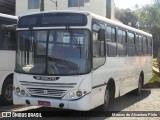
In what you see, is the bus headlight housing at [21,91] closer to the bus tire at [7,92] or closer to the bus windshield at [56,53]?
the bus windshield at [56,53]

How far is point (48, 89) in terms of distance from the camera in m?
9.92

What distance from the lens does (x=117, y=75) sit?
12391 millimetres

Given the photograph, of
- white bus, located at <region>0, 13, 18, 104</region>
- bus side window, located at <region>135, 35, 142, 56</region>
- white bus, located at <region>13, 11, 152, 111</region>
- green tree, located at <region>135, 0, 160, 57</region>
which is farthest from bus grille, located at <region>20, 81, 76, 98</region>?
green tree, located at <region>135, 0, 160, 57</region>

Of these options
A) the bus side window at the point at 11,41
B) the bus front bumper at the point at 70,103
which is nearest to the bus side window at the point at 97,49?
the bus front bumper at the point at 70,103

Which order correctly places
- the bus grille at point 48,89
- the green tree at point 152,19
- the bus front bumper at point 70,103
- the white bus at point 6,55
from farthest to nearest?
the green tree at point 152,19 → the white bus at point 6,55 → the bus grille at point 48,89 → the bus front bumper at point 70,103

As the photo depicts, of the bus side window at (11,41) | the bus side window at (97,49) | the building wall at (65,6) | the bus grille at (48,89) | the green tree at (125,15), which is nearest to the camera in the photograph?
the bus grille at (48,89)

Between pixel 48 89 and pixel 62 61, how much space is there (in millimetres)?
830

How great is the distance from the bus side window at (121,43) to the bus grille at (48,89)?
344cm

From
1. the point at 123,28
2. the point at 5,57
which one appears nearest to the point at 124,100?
the point at 123,28

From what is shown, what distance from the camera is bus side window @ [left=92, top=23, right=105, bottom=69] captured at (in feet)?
33.5

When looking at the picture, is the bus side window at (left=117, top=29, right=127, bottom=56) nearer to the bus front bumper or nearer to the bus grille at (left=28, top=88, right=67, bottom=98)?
the bus front bumper

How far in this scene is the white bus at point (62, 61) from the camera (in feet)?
32.0

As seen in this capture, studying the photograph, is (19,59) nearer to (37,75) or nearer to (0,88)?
(37,75)

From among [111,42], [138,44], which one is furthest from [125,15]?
[111,42]
